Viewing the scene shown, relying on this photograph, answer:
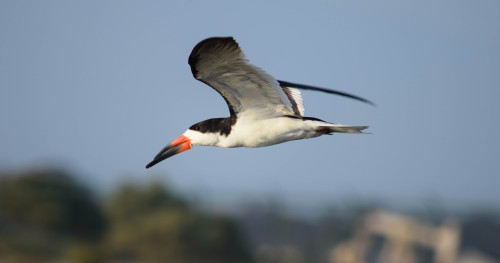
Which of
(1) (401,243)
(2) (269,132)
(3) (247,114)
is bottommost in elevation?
(1) (401,243)

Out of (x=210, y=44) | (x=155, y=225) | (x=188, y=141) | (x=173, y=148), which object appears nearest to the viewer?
(x=210, y=44)

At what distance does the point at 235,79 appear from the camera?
25.0ft

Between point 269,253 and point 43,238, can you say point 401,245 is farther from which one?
point 43,238

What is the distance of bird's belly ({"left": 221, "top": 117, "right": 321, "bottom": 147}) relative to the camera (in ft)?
26.6

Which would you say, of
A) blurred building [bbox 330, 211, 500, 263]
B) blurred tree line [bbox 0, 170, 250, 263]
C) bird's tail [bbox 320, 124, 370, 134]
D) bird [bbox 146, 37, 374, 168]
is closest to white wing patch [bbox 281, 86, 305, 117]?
bird [bbox 146, 37, 374, 168]

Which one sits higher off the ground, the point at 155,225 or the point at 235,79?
the point at 235,79

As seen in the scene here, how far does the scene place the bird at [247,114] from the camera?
24.3 feet

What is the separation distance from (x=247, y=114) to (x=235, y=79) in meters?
0.70

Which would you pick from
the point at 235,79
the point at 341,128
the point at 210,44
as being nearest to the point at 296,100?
the point at 341,128

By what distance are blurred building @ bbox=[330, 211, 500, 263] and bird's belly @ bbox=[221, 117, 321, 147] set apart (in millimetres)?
26288

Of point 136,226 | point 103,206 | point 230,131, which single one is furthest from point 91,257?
point 230,131

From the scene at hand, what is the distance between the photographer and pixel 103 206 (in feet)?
116

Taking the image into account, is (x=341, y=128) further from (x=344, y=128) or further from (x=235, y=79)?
(x=235, y=79)

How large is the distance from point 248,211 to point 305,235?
3.51 m
